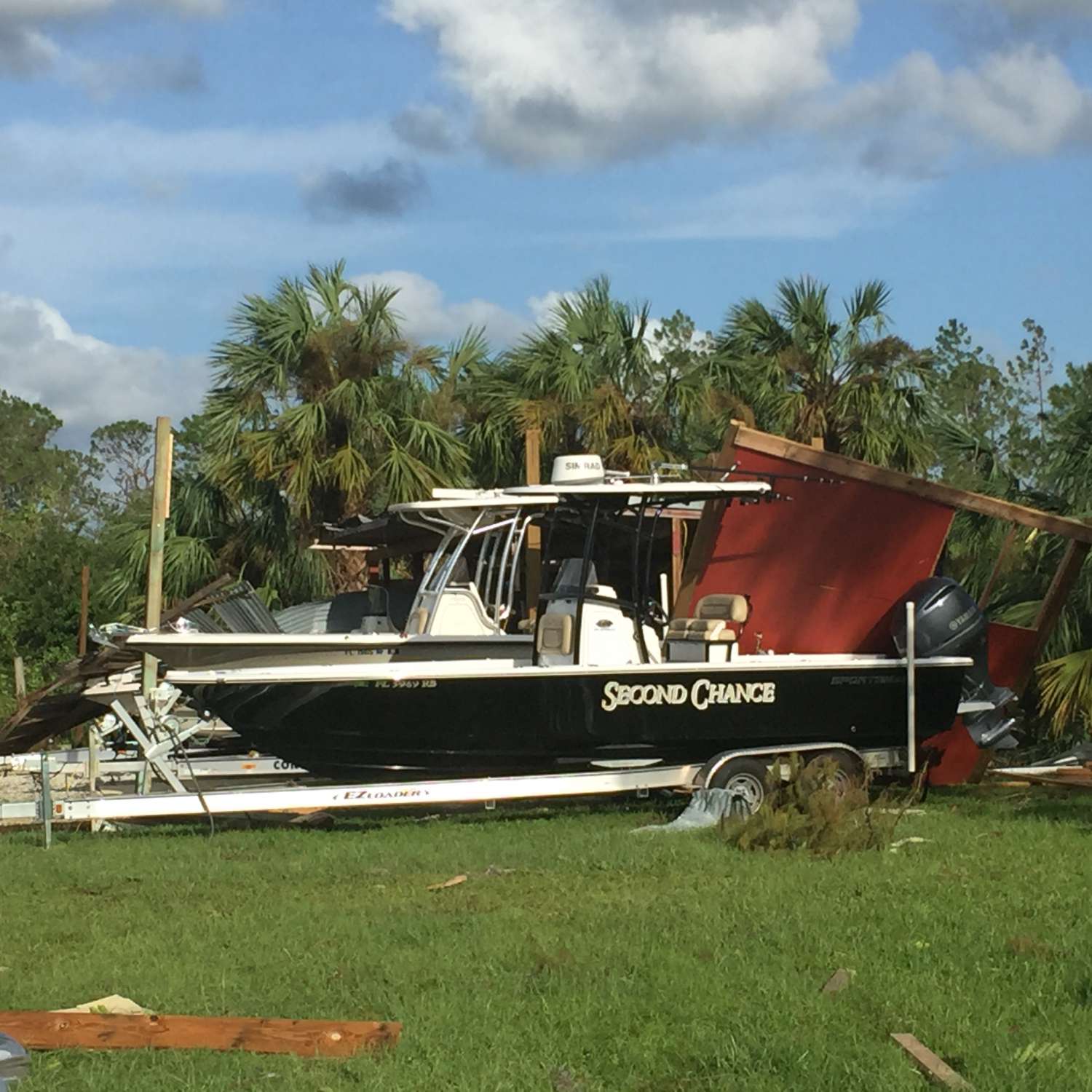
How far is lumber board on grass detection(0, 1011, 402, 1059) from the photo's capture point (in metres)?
6.13

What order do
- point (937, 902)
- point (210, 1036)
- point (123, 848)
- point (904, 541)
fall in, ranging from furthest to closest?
point (904, 541) < point (123, 848) < point (937, 902) < point (210, 1036)

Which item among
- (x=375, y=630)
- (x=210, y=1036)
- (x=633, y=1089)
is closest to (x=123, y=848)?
(x=375, y=630)

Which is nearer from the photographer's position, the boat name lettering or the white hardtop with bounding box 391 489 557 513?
the boat name lettering

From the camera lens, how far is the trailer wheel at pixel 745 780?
13.1 meters

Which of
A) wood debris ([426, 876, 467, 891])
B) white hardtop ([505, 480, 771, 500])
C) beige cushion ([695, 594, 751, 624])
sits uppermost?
white hardtop ([505, 480, 771, 500])

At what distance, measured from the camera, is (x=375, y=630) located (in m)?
15.3

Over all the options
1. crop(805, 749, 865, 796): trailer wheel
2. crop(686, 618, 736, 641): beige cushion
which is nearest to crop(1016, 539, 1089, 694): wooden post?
crop(805, 749, 865, 796): trailer wheel

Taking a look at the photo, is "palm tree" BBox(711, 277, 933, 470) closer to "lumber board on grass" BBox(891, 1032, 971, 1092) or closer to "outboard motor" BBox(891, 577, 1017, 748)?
"outboard motor" BBox(891, 577, 1017, 748)

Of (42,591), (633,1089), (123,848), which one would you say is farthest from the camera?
(42,591)

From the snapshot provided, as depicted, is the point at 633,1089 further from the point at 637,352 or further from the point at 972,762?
the point at 637,352

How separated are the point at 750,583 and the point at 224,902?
22.6 ft

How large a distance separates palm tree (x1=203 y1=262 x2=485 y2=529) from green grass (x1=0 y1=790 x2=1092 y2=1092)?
10627 mm

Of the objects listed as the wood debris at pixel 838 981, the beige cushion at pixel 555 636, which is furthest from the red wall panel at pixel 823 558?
the wood debris at pixel 838 981

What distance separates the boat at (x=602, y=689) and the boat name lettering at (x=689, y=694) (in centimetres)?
1
